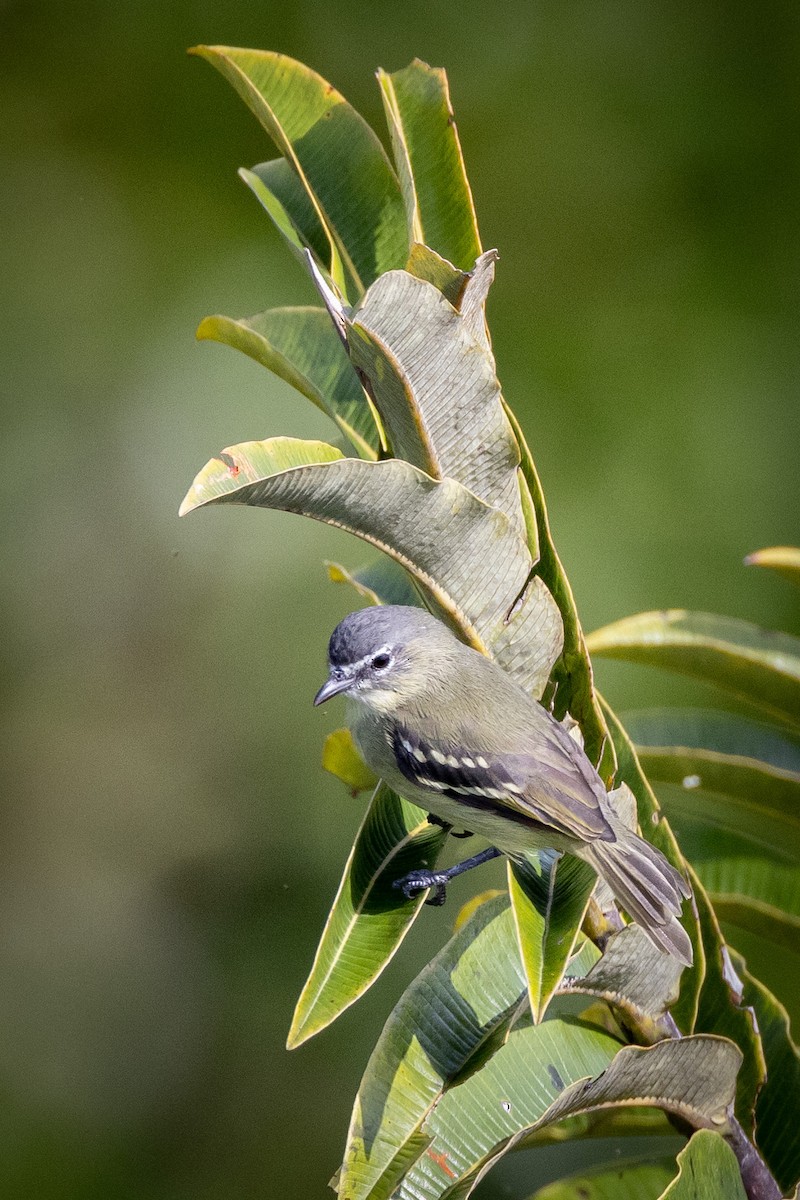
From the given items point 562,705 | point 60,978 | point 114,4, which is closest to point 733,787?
point 562,705

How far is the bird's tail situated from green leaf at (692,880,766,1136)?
2.9 inches

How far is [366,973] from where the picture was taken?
126 cm

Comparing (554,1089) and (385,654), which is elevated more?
(385,654)

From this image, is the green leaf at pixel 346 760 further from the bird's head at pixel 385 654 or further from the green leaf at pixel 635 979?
the green leaf at pixel 635 979

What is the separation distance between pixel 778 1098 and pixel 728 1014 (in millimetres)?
143

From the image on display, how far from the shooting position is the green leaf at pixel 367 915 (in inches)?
49.0

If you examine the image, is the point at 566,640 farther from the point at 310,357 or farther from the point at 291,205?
the point at 291,205

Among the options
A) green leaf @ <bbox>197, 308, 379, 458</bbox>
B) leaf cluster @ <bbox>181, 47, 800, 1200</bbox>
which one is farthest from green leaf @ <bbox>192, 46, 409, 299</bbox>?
green leaf @ <bbox>197, 308, 379, 458</bbox>

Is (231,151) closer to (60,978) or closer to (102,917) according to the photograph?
(102,917)

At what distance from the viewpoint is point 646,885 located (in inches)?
52.7

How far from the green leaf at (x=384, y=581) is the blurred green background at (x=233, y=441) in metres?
2.07

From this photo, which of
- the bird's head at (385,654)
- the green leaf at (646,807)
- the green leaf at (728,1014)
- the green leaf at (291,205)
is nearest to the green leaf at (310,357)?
the green leaf at (291,205)

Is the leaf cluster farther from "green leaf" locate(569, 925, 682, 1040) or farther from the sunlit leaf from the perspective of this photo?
the sunlit leaf

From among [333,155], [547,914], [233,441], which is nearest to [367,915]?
[547,914]
